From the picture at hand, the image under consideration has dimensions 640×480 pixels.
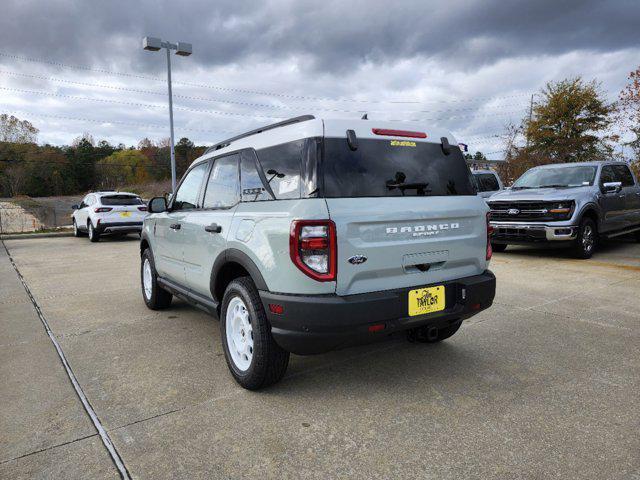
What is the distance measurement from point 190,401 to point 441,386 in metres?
1.75

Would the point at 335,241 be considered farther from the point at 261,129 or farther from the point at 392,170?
the point at 261,129

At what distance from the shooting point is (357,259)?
107 inches

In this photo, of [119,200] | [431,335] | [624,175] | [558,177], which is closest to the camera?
[431,335]

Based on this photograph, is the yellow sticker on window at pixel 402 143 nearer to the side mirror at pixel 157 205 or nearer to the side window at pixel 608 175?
the side mirror at pixel 157 205

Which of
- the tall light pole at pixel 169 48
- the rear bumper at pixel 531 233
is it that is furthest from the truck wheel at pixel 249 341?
the tall light pole at pixel 169 48

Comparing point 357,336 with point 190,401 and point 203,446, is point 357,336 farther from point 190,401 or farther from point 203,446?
point 190,401

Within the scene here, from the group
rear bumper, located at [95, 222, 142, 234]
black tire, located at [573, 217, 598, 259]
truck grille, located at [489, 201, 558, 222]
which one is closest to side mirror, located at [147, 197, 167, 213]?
truck grille, located at [489, 201, 558, 222]

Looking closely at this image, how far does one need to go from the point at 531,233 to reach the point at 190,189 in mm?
6666

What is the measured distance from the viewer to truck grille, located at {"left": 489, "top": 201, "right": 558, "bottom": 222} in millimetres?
8453

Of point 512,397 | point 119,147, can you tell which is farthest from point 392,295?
point 119,147

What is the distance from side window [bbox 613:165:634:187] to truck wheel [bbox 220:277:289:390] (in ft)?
31.4

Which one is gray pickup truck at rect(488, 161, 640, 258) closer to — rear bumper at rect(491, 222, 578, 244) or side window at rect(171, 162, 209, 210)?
rear bumper at rect(491, 222, 578, 244)

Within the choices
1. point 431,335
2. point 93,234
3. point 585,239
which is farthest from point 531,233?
point 93,234

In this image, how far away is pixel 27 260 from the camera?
10.2 m
